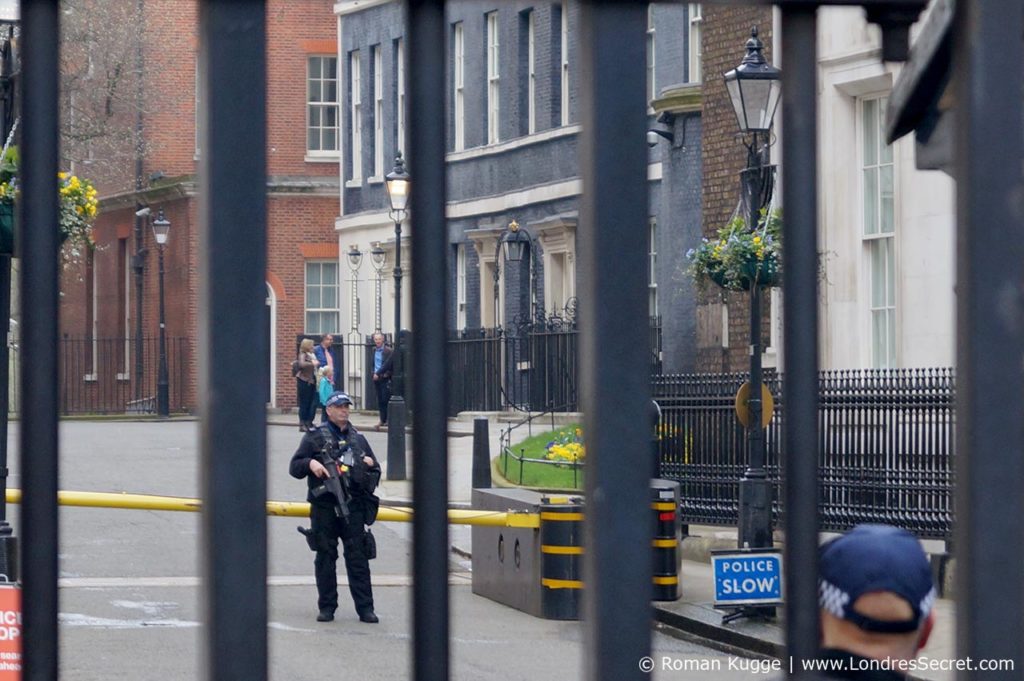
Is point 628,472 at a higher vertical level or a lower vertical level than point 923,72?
lower

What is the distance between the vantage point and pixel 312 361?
3014 centimetres

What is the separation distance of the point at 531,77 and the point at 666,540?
20.9 m

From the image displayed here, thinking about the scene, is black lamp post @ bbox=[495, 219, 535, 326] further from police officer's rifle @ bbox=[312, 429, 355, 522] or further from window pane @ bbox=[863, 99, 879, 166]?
police officer's rifle @ bbox=[312, 429, 355, 522]

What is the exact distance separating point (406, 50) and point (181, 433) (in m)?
30.0

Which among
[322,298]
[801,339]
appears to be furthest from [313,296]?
[801,339]

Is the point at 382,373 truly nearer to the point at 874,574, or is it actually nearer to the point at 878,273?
the point at 878,273

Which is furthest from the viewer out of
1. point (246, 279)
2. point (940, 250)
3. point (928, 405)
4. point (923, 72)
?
point (940, 250)

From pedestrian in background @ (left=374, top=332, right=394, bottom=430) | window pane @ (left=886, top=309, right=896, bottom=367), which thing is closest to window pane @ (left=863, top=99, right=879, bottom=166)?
window pane @ (left=886, top=309, right=896, bottom=367)

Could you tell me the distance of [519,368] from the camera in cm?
2995

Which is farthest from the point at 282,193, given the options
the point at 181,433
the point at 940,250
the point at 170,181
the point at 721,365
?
the point at 940,250

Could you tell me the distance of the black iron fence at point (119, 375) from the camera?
39094 millimetres

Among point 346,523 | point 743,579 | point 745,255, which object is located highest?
point 745,255

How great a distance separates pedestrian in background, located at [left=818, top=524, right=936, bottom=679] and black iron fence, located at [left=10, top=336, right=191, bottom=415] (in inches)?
1459

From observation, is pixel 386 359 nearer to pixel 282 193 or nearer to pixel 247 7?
pixel 282 193
